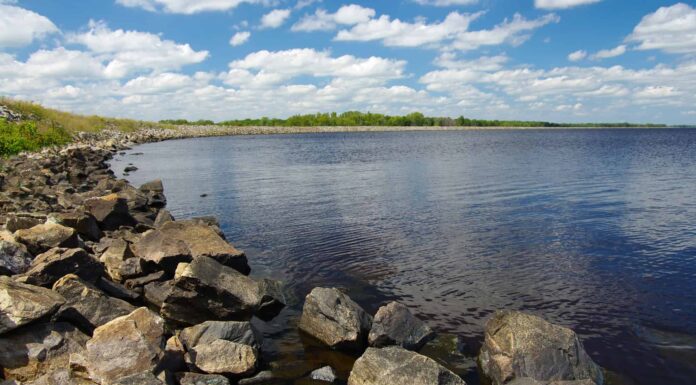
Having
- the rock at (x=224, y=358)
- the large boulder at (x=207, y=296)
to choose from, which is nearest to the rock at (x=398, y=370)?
the rock at (x=224, y=358)

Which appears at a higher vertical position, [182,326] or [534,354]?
[534,354]

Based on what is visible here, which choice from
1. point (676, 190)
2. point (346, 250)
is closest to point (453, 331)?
point (346, 250)

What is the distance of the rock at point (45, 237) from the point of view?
12781 mm

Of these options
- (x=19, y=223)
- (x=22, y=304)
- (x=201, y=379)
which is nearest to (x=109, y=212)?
(x=19, y=223)

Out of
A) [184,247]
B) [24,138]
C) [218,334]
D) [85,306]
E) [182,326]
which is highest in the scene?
[24,138]

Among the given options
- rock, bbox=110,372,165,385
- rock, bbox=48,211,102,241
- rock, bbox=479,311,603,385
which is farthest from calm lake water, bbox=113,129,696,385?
rock, bbox=48,211,102,241

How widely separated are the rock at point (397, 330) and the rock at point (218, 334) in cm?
257

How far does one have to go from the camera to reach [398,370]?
835 cm

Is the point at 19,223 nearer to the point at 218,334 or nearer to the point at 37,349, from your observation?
the point at 37,349

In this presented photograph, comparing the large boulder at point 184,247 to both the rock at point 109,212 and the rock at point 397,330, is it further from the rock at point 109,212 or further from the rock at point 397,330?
the rock at point 397,330

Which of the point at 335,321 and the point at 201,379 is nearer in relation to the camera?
the point at 201,379

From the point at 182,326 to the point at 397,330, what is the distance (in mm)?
5320

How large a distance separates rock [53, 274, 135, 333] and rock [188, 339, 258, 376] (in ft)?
6.84

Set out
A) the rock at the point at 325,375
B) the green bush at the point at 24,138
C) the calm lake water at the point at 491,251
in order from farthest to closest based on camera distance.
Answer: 1. the green bush at the point at 24,138
2. the calm lake water at the point at 491,251
3. the rock at the point at 325,375
